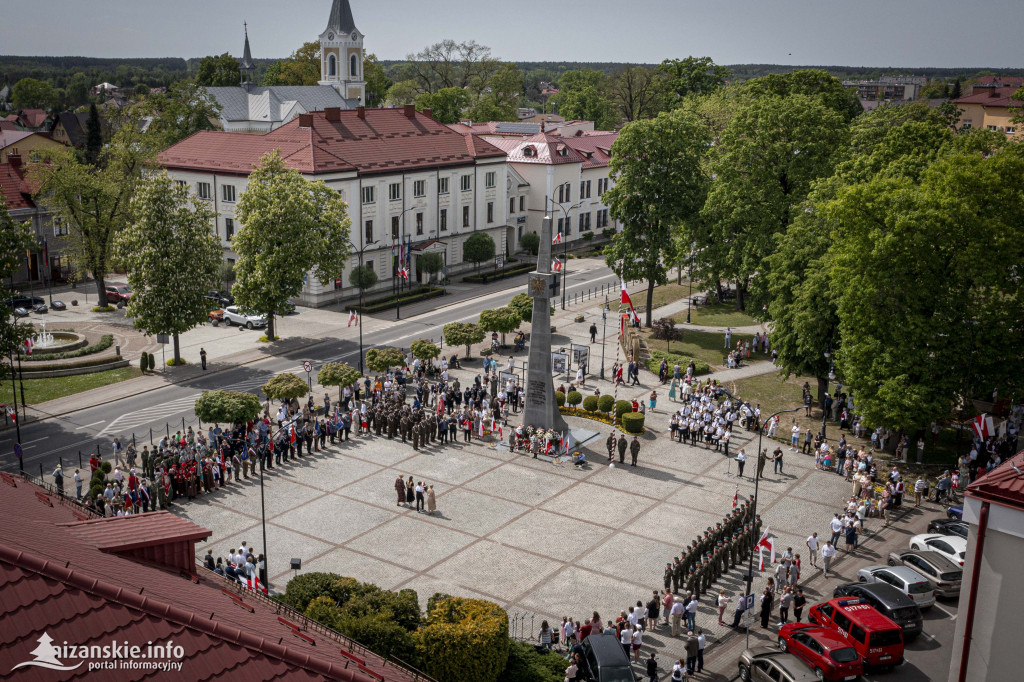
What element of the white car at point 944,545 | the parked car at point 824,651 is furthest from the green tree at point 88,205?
the white car at point 944,545

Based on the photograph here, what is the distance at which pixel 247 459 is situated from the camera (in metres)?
39.9

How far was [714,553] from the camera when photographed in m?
31.9

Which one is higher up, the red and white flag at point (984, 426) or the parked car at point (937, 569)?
the red and white flag at point (984, 426)

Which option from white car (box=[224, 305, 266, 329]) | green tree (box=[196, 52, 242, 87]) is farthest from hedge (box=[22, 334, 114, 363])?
green tree (box=[196, 52, 242, 87])

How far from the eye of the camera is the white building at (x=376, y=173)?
2776 inches

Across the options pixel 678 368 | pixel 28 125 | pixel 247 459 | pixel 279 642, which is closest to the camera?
pixel 279 642

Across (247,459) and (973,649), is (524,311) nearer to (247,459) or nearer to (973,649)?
(247,459)

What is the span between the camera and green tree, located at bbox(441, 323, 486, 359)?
55656 mm

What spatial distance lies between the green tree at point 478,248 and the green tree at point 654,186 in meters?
19.6

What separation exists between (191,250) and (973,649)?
1797 inches

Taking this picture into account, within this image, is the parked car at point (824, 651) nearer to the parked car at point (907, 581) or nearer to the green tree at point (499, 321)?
the parked car at point (907, 581)

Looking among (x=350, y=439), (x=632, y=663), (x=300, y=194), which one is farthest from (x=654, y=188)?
(x=632, y=663)

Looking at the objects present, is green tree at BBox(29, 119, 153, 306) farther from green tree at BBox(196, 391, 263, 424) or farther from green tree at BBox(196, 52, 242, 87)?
green tree at BBox(196, 52, 242, 87)

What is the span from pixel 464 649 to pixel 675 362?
34523mm
